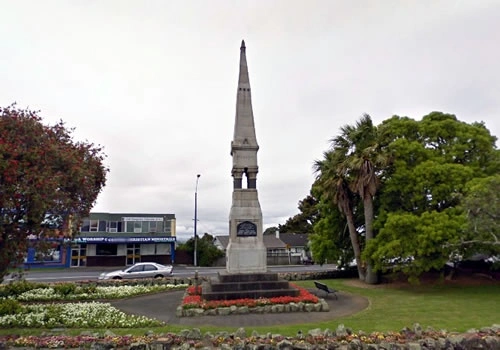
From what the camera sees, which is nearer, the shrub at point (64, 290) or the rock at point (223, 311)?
the rock at point (223, 311)

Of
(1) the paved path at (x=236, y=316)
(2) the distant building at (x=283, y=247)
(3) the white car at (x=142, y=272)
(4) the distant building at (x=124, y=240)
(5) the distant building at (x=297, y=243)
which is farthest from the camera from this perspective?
(5) the distant building at (x=297, y=243)

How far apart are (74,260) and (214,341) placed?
135 ft

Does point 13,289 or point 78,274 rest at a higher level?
point 13,289

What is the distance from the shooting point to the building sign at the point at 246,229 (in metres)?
17.1

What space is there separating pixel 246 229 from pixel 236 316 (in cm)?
473

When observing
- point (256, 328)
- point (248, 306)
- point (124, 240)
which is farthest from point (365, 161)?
point (124, 240)

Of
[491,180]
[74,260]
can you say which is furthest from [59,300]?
[74,260]

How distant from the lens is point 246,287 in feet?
51.8

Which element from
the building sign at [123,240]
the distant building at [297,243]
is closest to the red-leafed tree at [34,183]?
the building sign at [123,240]

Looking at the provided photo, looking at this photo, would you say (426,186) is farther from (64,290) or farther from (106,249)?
(106,249)

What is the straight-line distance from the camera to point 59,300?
16609 mm

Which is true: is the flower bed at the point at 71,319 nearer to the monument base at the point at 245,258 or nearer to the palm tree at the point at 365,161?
the monument base at the point at 245,258

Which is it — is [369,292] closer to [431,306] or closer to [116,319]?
[431,306]

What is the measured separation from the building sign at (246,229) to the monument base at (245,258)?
1.15 ft
